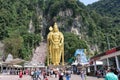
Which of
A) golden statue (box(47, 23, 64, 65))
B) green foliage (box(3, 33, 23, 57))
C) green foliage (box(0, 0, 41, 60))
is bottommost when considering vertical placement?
golden statue (box(47, 23, 64, 65))

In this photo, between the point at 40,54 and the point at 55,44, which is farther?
the point at 40,54

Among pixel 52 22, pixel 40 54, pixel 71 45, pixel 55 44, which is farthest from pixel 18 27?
pixel 55 44

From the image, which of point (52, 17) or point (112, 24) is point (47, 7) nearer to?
point (52, 17)

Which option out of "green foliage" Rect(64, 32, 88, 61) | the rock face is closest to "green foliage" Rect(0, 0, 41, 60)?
the rock face

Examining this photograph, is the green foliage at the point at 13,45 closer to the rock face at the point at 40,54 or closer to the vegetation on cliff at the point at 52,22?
the vegetation on cliff at the point at 52,22

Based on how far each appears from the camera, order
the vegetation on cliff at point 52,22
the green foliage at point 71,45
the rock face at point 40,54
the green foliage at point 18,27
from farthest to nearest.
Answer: the vegetation on cliff at point 52,22 < the rock face at point 40,54 < the green foliage at point 71,45 < the green foliage at point 18,27

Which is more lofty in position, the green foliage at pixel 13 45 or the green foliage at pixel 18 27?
the green foliage at pixel 18 27

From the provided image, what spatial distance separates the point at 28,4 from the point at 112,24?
115 feet

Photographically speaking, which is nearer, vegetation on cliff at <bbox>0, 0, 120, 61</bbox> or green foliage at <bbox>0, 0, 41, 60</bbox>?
green foliage at <bbox>0, 0, 41, 60</bbox>

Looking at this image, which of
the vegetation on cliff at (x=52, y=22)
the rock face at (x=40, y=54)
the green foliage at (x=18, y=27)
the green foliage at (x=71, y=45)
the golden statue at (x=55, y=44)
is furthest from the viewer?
the vegetation on cliff at (x=52, y=22)

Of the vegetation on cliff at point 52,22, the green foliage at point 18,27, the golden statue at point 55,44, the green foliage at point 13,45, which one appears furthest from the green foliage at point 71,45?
the golden statue at point 55,44

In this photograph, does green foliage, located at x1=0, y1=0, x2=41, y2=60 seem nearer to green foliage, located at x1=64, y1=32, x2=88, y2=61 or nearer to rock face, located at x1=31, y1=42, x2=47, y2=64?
rock face, located at x1=31, y1=42, x2=47, y2=64

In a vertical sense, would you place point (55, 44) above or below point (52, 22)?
below

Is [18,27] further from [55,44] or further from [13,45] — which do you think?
[55,44]
